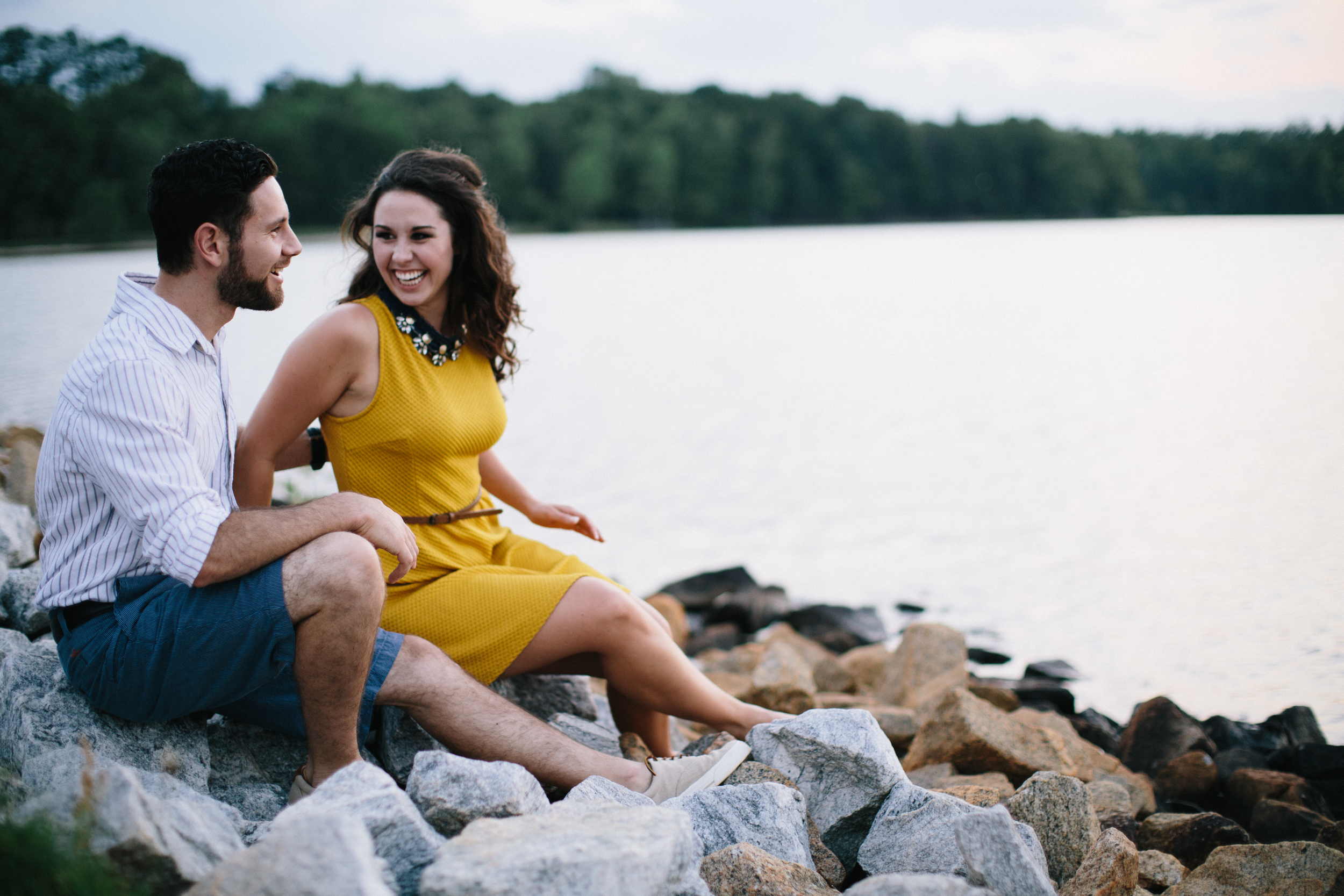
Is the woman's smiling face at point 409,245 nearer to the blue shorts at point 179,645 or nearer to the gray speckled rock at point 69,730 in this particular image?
the blue shorts at point 179,645

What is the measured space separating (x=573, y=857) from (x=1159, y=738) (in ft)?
11.7

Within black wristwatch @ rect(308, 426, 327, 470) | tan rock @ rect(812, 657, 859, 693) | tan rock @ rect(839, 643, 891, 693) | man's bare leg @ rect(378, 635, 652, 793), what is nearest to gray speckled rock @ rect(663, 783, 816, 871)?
man's bare leg @ rect(378, 635, 652, 793)

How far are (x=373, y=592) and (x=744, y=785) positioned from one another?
1.15 meters

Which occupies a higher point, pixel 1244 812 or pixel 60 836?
pixel 60 836

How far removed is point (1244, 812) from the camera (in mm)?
4152

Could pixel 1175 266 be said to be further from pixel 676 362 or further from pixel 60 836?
pixel 60 836

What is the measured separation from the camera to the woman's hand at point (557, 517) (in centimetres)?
392

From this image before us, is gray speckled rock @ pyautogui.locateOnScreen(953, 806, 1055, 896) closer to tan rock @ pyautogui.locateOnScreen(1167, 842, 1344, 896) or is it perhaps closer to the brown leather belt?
tan rock @ pyautogui.locateOnScreen(1167, 842, 1344, 896)

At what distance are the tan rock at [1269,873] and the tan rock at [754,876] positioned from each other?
1.23 meters

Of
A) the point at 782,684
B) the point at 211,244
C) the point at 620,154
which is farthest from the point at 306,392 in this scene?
the point at 620,154

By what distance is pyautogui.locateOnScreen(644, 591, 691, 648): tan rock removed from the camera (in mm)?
6059

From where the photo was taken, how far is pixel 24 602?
345 centimetres

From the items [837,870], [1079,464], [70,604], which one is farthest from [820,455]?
[70,604]

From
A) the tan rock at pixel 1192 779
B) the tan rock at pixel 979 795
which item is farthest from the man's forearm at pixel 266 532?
the tan rock at pixel 1192 779
